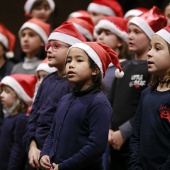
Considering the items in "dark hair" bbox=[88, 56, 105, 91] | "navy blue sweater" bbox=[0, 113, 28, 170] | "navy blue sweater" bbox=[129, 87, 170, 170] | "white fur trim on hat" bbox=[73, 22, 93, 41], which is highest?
"white fur trim on hat" bbox=[73, 22, 93, 41]

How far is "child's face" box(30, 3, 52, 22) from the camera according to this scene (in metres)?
5.31

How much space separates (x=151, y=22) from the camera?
3844 mm

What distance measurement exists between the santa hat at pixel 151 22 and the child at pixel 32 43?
121 cm

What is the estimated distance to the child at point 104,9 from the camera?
17.1 feet

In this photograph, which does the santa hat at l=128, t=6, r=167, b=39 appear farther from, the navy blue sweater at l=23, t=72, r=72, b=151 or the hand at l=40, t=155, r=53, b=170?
the hand at l=40, t=155, r=53, b=170

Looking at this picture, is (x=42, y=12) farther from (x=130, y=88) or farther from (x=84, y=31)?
(x=130, y=88)

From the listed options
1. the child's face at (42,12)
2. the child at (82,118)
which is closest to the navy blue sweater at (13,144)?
the child at (82,118)

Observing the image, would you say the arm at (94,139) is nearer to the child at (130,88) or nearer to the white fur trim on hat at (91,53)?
the white fur trim on hat at (91,53)

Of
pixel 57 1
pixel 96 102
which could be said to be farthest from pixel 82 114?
pixel 57 1

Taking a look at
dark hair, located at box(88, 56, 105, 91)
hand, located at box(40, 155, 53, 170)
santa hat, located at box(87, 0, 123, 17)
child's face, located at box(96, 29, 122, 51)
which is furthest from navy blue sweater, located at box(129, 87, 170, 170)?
santa hat, located at box(87, 0, 123, 17)

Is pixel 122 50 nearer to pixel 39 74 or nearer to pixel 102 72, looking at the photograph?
pixel 39 74

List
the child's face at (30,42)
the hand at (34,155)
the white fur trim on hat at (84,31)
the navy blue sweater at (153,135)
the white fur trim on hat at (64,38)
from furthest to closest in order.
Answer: the child's face at (30,42), the white fur trim on hat at (84,31), the white fur trim on hat at (64,38), the hand at (34,155), the navy blue sweater at (153,135)

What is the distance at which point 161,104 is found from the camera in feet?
9.48

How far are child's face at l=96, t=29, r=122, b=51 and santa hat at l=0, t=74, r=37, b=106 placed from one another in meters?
0.70
